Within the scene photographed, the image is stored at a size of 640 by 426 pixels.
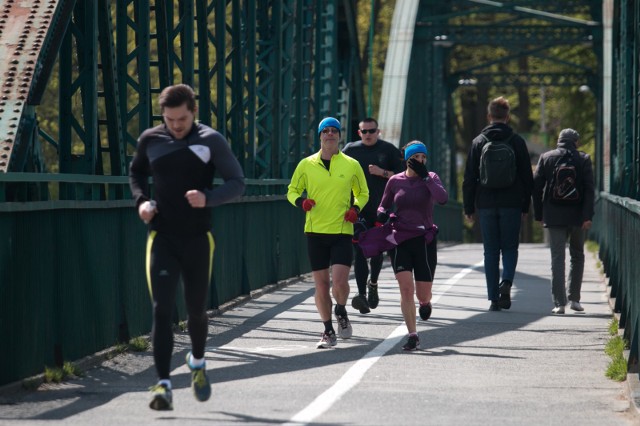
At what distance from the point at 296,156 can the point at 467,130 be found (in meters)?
43.7

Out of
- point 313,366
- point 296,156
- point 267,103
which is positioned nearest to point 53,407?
point 313,366

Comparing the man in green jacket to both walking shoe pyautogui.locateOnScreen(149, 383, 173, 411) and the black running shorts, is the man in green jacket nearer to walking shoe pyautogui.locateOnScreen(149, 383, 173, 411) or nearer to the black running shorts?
the black running shorts

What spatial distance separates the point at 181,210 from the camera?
874cm

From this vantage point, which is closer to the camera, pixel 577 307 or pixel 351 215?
pixel 351 215

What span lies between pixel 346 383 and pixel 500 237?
552 cm

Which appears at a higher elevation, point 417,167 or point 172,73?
point 172,73

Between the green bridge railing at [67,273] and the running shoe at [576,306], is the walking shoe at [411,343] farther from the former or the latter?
the running shoe at [576,306]

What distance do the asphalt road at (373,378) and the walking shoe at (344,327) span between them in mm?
79

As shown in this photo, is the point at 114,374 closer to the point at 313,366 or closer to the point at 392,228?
the point at 313,366

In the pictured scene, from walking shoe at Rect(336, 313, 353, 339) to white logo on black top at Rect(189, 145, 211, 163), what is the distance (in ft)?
13.0

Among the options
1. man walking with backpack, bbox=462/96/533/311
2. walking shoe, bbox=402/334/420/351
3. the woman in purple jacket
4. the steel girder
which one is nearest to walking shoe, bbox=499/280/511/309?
man walking with backpack, bbox=462/96/533/311

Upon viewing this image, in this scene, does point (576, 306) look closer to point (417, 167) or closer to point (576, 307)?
point (576, 307)

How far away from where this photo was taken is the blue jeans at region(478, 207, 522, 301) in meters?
15.1

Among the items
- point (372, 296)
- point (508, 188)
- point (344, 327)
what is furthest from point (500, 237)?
point (344, 327)
